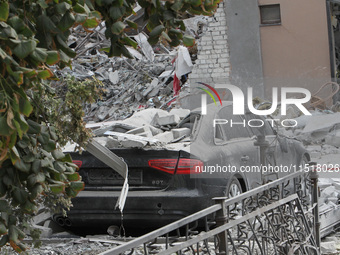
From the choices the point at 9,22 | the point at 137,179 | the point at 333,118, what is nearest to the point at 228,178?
the point at 137,179

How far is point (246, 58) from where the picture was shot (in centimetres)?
1781

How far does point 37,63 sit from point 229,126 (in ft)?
18.2

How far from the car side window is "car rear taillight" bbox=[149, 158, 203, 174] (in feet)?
2.59

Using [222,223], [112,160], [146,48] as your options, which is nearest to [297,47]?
[146,48]

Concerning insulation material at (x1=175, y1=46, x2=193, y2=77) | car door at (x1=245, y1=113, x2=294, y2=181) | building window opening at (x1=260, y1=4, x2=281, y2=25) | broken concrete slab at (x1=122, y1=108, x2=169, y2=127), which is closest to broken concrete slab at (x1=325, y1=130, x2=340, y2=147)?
building window opening at (x1=260, y1=4, x2=281, y2=25)

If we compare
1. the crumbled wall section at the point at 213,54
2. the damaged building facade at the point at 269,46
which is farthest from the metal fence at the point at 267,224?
the damaged building facade at the point at 269,46

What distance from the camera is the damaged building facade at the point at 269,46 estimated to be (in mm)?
17344

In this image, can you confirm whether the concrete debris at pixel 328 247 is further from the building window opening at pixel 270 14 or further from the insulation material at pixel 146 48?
the insulation material at pixel 146 48

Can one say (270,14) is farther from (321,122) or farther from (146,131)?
(146,131)

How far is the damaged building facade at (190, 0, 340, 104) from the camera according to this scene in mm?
17344

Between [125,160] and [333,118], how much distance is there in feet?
31.8

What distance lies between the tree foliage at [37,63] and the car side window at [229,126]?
435 cm

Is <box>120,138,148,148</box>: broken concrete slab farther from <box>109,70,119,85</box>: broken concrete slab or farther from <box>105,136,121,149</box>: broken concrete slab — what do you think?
<box>109,70,119,85</box>: broken concrete slab

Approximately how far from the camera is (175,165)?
22.5 ft
